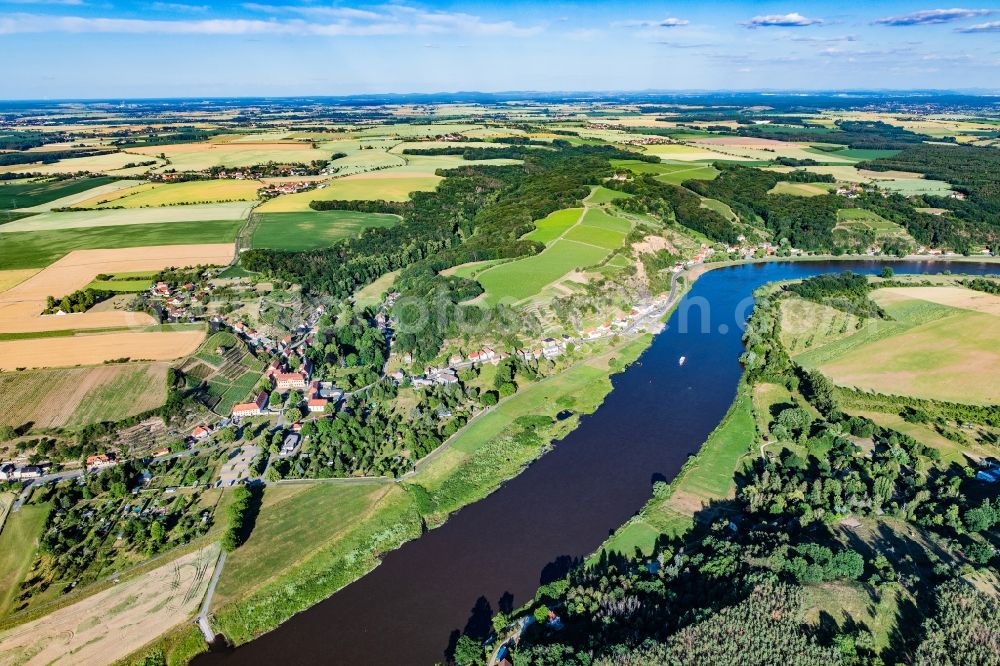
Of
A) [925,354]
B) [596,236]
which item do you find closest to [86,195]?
[596,236]

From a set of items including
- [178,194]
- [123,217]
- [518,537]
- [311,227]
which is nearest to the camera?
[518,537]

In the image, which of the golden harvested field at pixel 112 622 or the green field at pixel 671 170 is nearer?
the golden harvested field at pixel 112 622

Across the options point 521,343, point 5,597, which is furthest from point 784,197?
point 5,597

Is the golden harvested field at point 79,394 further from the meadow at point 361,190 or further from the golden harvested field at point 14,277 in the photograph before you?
the meadow at point 361,190

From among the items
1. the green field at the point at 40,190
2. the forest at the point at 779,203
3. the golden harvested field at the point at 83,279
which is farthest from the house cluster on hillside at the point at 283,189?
the forest at the point at 779,203

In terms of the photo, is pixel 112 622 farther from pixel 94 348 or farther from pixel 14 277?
pixel 14 277

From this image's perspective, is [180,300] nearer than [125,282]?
Yes

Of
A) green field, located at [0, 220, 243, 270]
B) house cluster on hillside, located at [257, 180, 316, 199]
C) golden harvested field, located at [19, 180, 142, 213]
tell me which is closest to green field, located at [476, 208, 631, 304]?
green field, located at [0, 220, 243, 270]

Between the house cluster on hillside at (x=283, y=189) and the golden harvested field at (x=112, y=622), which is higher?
the house cluster on hillside at (x=283, y=189)
